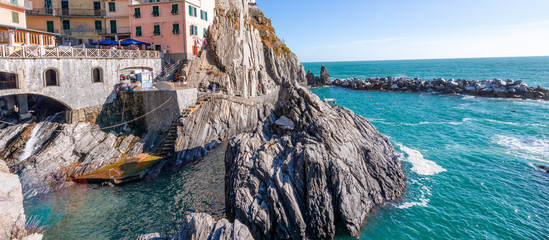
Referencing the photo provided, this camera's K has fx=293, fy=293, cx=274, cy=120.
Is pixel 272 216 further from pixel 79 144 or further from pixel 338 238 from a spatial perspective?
pixel 79 144

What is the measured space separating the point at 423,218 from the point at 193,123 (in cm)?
2650

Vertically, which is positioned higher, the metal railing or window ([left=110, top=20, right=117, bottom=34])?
window ([left=110, top=20, right=117, bottom=34])

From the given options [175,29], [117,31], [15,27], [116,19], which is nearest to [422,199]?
[175,29]

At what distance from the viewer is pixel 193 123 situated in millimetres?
36312

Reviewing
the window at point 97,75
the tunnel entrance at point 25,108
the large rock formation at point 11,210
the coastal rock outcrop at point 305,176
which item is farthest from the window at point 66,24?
the coastal rock outcrop at point 305,176

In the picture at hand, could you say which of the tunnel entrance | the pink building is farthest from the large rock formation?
the pink building

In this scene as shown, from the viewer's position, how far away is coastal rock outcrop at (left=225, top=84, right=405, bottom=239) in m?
19.3

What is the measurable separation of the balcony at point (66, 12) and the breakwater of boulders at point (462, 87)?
79.7 m

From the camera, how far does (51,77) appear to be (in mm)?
33656

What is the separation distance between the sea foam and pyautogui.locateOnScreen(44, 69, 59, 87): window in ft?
131

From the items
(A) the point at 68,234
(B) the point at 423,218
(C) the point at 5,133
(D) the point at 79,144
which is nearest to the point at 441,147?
(B) the point at 423,218

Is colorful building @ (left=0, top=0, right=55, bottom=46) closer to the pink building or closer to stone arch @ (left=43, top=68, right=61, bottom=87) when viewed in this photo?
stone arch @ (left=43, top=68, right=61, bottom=87)

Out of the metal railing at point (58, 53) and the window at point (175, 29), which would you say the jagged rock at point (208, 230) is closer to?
the metal railing at point (58, 53)

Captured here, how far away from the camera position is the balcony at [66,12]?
4819cm
